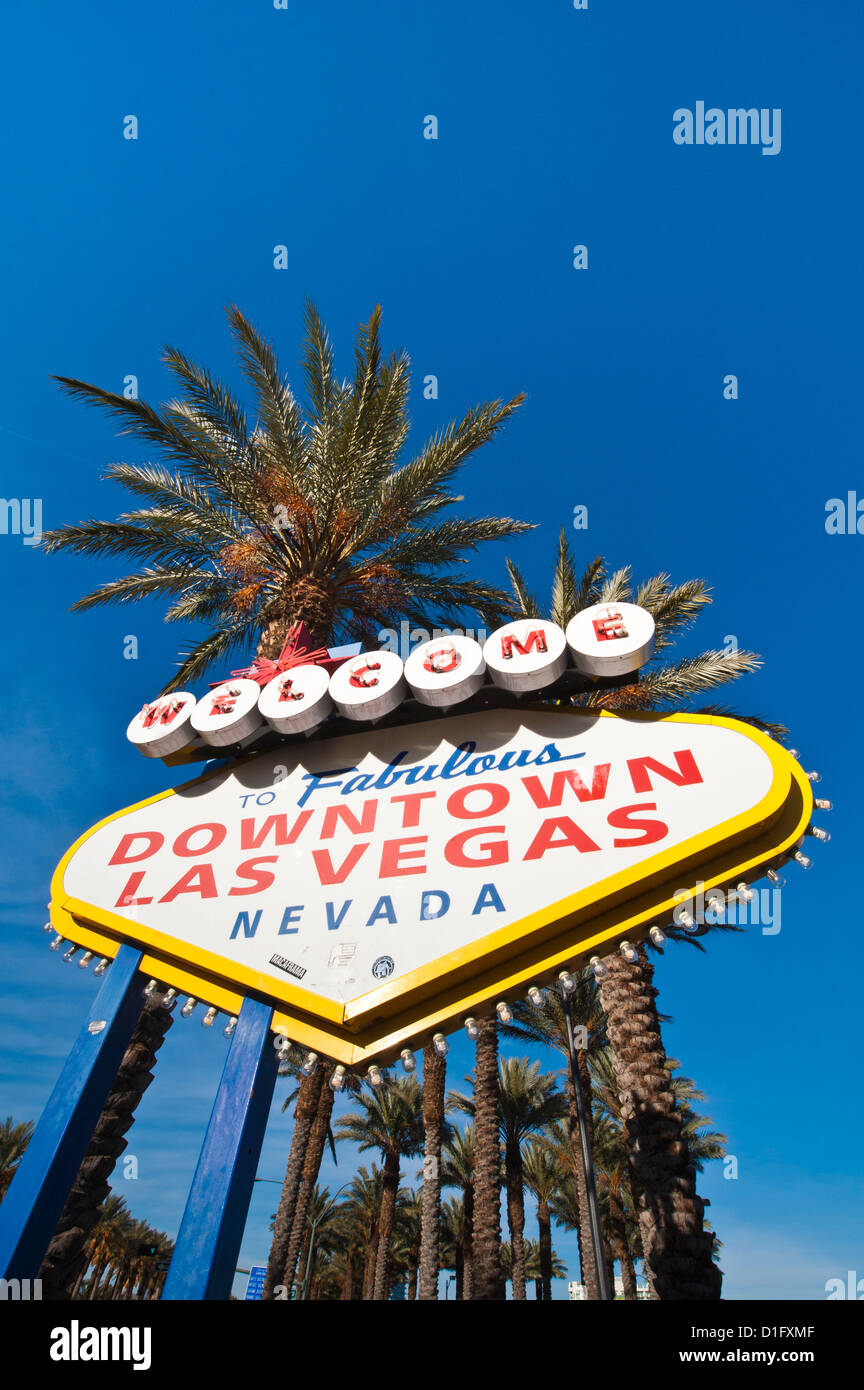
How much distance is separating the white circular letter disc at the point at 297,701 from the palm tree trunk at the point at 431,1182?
37.1ft

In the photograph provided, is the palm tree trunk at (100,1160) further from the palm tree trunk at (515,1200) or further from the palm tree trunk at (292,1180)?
the palm tree trunk at (515,1200)

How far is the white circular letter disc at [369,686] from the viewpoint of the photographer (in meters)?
7.30

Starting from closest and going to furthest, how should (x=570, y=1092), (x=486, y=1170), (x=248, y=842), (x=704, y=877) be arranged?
(x=704, y=877)
(x=248, y=842)
(x=486, y=1170)
(x=570, y=1092)

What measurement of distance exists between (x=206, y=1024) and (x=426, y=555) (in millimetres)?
7780

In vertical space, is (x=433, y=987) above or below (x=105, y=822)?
below

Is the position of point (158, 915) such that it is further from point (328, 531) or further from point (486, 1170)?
point (486, 1170)

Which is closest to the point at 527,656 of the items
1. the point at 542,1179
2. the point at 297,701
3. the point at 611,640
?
the point at 611,640

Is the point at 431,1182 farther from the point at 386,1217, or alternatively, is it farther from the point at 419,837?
the point at 419,837

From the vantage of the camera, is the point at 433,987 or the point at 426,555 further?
the point at 426,555

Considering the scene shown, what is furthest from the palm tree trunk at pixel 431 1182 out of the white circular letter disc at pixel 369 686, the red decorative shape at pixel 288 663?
the white circular letter disc at pixel 369 686

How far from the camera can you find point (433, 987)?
5266 mm

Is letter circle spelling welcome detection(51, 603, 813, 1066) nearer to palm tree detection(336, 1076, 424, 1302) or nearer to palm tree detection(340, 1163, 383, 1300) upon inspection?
palm tree detection(336, 1076, 424, 1302)
